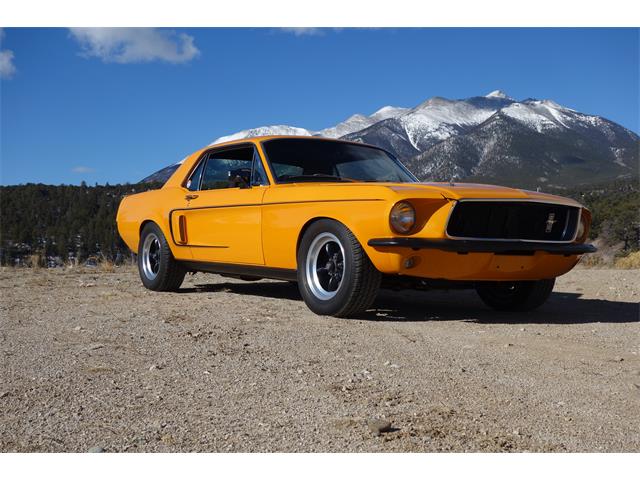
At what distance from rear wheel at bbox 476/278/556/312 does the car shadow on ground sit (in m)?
0.09

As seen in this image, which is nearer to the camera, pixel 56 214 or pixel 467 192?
pixel 467 192

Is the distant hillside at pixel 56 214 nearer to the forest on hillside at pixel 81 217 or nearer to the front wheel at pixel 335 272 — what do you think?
the forest on hillside at pixel 81 217

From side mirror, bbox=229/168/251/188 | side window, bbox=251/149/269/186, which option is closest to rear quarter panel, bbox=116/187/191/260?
side mirror, bbox=229/168/251/188

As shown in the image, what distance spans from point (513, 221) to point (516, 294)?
119 cm

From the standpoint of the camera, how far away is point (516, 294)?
572 cm

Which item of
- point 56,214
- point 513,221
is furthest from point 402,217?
point 56,214

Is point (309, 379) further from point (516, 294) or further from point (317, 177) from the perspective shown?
point (516, 294)

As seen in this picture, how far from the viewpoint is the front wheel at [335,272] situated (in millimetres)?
4551

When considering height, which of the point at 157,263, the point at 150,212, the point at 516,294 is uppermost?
the point at 150,212

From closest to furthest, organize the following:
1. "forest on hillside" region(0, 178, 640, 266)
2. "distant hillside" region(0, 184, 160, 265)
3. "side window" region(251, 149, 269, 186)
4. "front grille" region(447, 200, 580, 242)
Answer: "front grille" region(447, 200, 580, 242)
"side window" region(251, 149, 269, 186)
"forest on hillside" region(0, 178, 640, 266)
"distant hillside" region(0, 184, 160, 265)

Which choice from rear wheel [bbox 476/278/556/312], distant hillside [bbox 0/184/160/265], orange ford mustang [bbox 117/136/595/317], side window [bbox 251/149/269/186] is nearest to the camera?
orange ford mustang [bbox 117/136/595/317]

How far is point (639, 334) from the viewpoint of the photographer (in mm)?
4461

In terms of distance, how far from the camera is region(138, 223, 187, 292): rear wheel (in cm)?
674

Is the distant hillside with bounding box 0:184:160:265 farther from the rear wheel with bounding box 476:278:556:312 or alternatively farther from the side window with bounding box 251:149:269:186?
the rear wheel with bounding box 476:278:556:312
